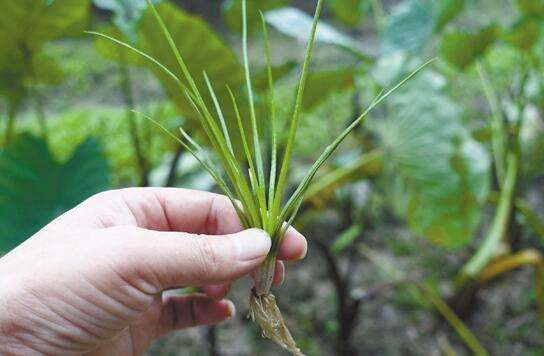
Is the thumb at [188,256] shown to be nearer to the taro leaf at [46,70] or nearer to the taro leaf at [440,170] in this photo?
the taro leaf at [440,170]

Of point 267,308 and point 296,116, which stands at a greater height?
point 296,116

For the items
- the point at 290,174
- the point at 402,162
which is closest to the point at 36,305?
the point at 402,162

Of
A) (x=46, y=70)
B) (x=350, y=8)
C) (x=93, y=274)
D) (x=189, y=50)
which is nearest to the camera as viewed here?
(x=93, y=274)

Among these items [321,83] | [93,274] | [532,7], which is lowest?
[93,274]

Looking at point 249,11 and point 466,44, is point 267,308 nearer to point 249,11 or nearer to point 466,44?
point 249,11

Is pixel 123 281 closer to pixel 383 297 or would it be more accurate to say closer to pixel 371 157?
pixel 371 157

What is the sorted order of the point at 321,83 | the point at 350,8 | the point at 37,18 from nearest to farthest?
the point at 37,18 → the point at 321,83 → the point at 350,8

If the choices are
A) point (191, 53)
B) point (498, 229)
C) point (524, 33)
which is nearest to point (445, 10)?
point (524, 33)
